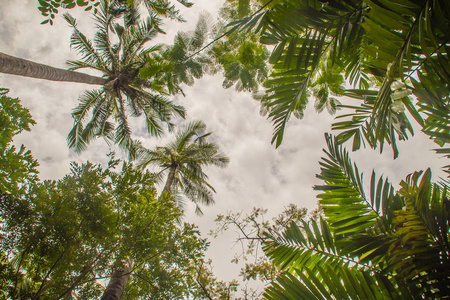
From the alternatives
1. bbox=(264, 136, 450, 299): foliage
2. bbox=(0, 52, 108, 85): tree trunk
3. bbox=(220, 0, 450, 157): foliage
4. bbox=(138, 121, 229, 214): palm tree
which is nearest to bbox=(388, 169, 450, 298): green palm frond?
bbox=(264, 136, 450, 299): foliage

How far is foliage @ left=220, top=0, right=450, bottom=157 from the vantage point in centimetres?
73

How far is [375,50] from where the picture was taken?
832 mm

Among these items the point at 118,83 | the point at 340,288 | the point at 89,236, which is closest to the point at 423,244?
the point at 340,288

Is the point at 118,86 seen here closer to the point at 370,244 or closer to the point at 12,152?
the point at 12,152

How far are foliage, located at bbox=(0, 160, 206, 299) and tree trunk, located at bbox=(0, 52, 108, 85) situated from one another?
6.98ft

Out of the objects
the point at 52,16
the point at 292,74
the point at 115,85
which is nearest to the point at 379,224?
the point at 292,74

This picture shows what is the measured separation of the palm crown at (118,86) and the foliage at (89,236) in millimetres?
4635

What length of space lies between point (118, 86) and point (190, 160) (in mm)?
4796

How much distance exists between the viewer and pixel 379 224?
4.26 feet

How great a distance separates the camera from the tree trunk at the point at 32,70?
340 cm

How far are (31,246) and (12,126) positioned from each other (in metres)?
1.82

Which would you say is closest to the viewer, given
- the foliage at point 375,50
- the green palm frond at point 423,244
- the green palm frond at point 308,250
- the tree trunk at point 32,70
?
the foliage at point 375,50

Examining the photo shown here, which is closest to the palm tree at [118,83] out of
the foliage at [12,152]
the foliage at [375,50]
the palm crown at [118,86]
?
the palm crown at [118,86]

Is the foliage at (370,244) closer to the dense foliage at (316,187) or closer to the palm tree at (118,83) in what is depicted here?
the dense foliage at (316,187)
